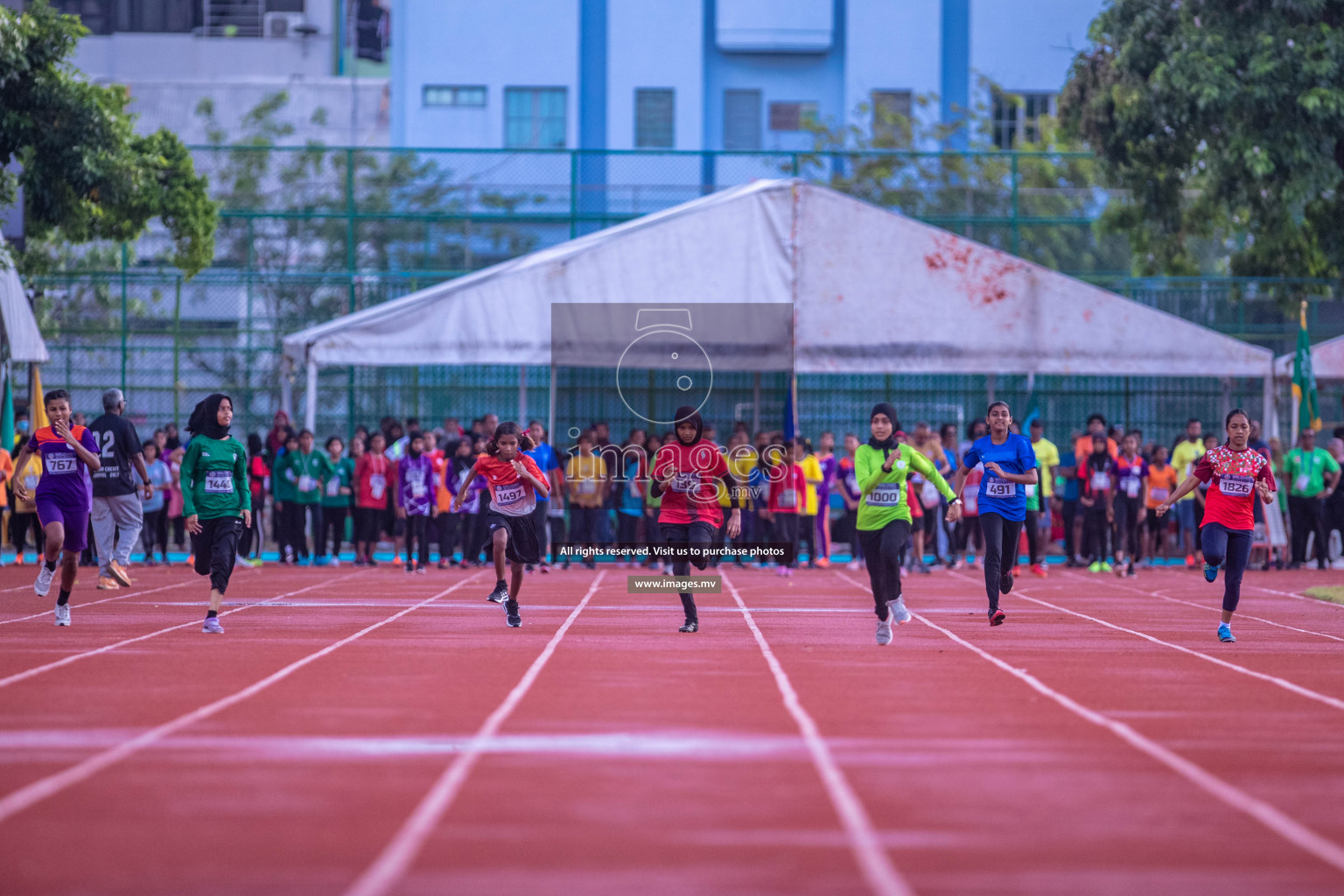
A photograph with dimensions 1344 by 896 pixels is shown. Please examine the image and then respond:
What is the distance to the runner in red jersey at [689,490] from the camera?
1316cm

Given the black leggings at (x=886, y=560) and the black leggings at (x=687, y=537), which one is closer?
the black leggings at (x=886, y=560)

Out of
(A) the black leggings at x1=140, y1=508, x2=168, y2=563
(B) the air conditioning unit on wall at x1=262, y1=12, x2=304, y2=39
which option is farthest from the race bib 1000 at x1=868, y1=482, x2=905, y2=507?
(B) the air conditioning unit on wall at x1=262, y1=12, x2=304, y2=39

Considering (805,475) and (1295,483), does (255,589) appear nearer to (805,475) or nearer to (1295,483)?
(805,475)

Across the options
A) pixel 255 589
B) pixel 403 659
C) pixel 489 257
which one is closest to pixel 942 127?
pixel 489 257

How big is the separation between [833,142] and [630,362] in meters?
21.3

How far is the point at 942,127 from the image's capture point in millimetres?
39938

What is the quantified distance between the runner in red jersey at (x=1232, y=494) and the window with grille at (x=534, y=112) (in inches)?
1213

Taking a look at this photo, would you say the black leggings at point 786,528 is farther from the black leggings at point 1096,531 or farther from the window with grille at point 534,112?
the window with grille at point 534,112

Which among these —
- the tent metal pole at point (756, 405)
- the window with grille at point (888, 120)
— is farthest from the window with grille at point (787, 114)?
the tent metal pole at point (756, 405)

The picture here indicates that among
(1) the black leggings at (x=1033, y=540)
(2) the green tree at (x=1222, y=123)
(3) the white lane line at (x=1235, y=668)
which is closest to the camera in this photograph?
(3) the white lane line at (x=1235, y=668)

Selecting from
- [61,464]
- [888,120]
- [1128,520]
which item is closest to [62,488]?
[61,464]

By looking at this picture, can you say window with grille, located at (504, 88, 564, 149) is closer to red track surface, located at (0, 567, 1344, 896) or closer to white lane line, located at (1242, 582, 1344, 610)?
white lane line, located at (1242, 582, 1344, 610)

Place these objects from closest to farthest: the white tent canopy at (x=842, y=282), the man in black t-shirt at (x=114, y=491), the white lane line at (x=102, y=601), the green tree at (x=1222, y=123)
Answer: the white lane line at (x=102, y=601), the man in black t-shirt at (x=114, y=491), the white tent canopy at (x=842, y=282), the green tree at (x=1222, y=123)

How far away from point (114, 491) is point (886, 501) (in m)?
9.22
